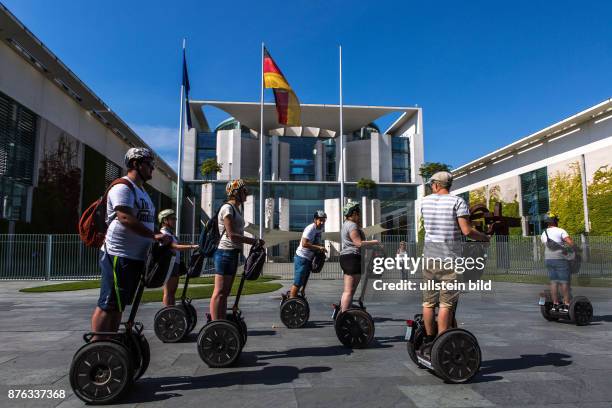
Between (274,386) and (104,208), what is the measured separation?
1973mm

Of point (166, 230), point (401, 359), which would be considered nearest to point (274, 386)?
point (401, 359)

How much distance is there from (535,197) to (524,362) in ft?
159

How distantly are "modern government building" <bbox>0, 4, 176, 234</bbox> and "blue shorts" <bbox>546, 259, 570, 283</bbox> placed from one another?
2691 cm

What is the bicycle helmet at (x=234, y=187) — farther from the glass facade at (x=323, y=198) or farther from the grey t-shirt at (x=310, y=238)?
the glass facade at (x=323, y=198)

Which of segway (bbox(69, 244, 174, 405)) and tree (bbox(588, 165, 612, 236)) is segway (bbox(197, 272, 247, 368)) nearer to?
segway (bbox(69, 244, 174, 405))

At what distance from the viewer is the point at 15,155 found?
83.9 ft

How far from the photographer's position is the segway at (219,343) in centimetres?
402

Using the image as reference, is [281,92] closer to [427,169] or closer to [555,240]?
[555,240]

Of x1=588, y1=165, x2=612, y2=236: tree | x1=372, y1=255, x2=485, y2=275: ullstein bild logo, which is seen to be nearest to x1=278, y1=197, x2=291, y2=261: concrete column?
x1=588, y1=165, x2=612, y2=236: tree

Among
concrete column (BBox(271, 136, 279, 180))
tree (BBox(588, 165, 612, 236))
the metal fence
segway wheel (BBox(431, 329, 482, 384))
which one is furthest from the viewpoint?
concrete column (BBox(271, 136, 279, 180))

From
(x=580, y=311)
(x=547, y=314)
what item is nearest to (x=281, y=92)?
(x=547, y=314)

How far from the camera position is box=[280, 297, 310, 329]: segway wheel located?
21.2ft

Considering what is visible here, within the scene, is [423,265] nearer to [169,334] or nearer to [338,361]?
[338,361]

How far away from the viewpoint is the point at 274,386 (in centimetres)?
351
